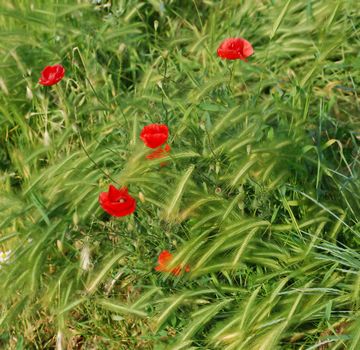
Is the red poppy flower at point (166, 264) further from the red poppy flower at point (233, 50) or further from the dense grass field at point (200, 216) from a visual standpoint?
the red poppy flower at point (233, 50)

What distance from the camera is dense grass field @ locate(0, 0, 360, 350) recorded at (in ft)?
8.05

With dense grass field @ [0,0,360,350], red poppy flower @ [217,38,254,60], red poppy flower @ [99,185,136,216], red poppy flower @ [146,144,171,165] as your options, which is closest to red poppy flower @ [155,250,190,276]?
dense grass field @ [0,0,360,350]

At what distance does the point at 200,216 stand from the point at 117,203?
307 mm

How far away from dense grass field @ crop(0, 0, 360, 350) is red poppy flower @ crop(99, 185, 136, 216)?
71 millimetres

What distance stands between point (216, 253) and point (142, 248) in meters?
0.30

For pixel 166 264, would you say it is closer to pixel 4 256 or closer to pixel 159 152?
pixel 159 152

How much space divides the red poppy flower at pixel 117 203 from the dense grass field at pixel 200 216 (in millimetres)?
71

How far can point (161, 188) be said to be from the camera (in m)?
2.64

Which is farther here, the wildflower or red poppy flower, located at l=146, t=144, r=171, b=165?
the wildflower

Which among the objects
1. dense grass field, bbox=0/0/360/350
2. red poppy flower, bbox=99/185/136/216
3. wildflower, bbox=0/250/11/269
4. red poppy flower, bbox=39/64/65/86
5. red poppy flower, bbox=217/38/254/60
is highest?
red poppy flower, bbox=217/38/254/60

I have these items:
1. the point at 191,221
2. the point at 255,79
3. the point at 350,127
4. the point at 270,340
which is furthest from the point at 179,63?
the point at 270,340

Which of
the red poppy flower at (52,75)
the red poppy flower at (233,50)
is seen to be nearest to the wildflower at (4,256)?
the red poppy flower at (52,75)

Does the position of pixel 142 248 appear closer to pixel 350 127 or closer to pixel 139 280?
pixel 139 280

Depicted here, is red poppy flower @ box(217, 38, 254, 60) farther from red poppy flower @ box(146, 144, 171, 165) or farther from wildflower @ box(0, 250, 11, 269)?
wildflower @ box(0, 250, 11, 269)
